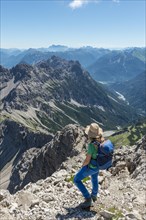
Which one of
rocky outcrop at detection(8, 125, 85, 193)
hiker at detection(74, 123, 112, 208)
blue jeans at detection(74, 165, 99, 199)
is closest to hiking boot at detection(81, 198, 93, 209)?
hiker at detection(74, 123, 112, 208)

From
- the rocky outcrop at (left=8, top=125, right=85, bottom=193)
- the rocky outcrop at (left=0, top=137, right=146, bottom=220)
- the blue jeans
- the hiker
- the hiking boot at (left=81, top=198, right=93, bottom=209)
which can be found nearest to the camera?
the hiker

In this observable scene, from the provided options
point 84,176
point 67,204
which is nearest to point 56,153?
point 67,204

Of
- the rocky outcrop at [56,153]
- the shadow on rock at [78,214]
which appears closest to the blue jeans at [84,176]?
the shadow on rock at [78,214]

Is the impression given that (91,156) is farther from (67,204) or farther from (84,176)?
(67,204)

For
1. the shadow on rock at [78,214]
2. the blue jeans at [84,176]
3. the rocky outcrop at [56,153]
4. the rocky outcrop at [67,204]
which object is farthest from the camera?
the rocky outcrop at [56,153]

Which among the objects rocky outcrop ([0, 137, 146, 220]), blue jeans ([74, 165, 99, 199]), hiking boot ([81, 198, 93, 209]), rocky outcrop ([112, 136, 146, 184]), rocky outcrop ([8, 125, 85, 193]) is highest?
blue jeans ([74, 165, 99, 199])

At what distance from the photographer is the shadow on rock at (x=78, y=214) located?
66.2ft

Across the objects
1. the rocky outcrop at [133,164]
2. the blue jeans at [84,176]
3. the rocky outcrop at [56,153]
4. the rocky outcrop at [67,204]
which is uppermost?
the blue jeans at [84,176]

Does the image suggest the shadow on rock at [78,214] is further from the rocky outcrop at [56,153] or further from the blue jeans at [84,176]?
the rocky outcrop at [56,153]

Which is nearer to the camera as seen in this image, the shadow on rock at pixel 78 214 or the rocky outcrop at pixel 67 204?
the shadow on rock at pixel 78 214

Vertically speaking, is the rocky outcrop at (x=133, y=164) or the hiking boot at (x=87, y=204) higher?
the hiking boot at (x=87, y=204)

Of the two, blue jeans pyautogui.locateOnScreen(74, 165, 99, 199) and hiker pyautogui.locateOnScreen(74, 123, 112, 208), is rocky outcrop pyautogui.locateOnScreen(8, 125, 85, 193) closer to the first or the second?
blue jeans pyautogui.locateOnScreen(74, 165, 99, 199)

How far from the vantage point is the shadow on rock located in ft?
66.2

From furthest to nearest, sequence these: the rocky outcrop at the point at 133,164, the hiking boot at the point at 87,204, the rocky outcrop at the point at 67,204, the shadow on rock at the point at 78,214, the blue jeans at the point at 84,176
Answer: the rocky outcrop at the point at 133,164, the hiking boot at the point at 87,204, the blue jeans at the point at 84,176, the rocky outcrop at the point at 67,204, the shadow on rock at the point at 78,214
